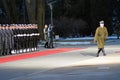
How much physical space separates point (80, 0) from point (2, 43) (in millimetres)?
46965

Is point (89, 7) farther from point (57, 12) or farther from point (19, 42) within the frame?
point (19, 42)

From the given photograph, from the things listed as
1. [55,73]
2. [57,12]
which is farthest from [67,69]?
[57,12]

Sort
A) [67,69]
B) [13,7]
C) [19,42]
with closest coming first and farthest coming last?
1. [67,69]
2. [19,42]
3. [13,7]

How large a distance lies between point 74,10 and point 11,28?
45.1 metres

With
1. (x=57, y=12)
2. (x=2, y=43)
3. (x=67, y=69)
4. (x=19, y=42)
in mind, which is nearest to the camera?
(x=67, y=69)

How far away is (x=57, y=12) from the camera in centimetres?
7938

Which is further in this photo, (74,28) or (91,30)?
(91,30)

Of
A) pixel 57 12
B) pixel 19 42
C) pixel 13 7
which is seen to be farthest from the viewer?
pixel 57 12

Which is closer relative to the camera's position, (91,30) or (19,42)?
(19,42)

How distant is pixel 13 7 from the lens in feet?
197

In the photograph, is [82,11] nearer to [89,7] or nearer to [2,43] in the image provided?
[89,7]

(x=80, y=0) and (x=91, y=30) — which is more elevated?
(x=80, y=0)

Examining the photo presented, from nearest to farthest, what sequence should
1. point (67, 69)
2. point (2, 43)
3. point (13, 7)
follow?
point (67, 69) < point (2, 43) < point (13, 7)

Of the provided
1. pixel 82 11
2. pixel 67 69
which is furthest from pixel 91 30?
pixel 67 69
